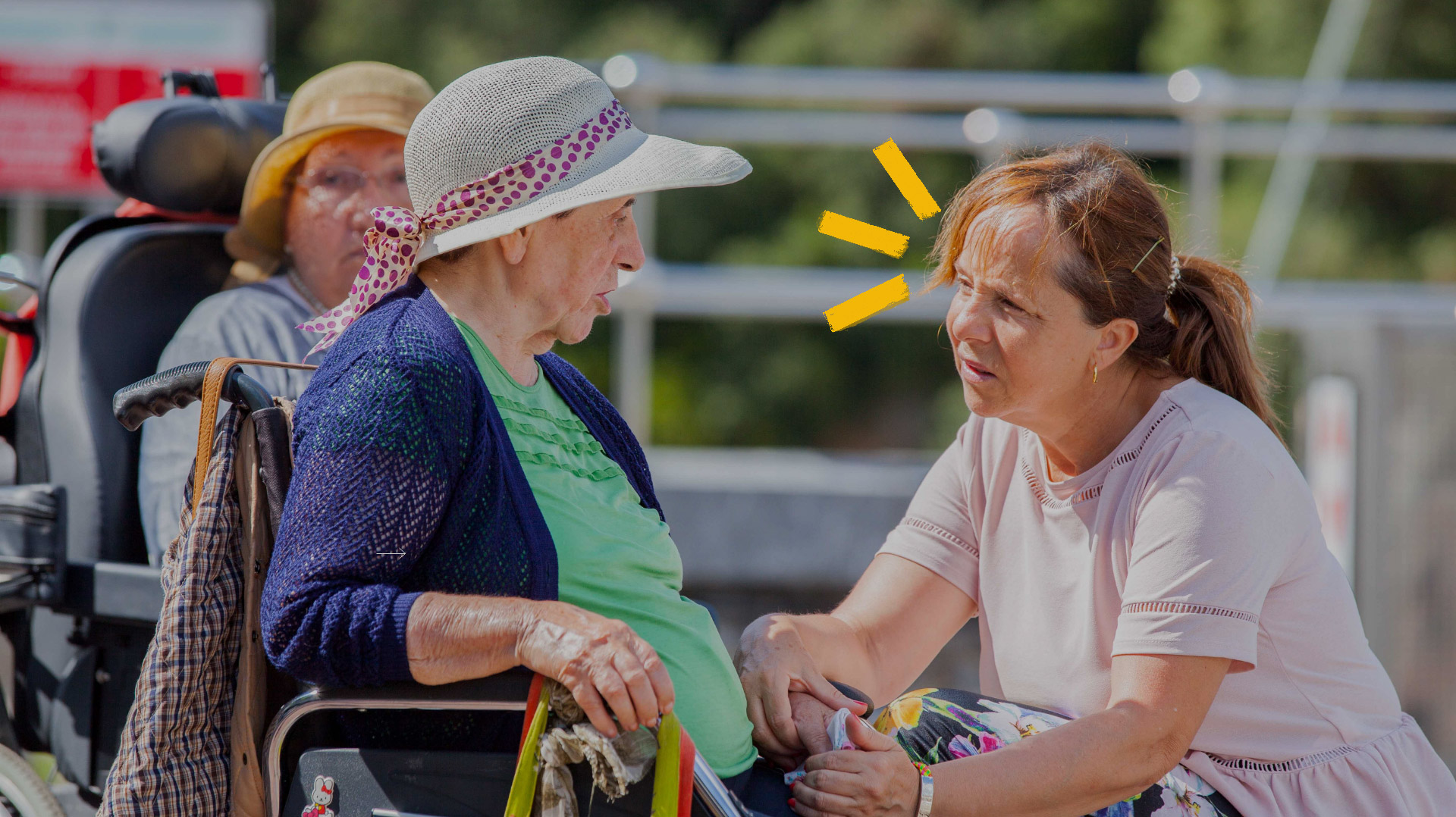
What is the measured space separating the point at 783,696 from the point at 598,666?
555mm

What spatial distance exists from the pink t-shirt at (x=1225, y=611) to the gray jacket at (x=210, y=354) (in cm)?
141

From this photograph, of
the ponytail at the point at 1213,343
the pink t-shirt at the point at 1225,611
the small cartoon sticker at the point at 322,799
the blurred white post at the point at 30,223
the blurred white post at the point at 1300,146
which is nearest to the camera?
the small cartoon sticker at the point at 322,799

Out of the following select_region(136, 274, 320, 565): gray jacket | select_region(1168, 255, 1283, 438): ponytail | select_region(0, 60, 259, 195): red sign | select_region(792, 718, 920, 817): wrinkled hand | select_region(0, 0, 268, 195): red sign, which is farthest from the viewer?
select_region(0, 60, 259, 195): red sign

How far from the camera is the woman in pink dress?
185 centimetres

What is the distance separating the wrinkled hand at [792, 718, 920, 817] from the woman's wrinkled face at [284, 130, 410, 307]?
1697 mm

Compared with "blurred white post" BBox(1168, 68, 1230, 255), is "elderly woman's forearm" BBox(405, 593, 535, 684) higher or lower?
lower

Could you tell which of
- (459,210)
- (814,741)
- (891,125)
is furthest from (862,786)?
(891,125)

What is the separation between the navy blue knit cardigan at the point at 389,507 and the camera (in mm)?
1547

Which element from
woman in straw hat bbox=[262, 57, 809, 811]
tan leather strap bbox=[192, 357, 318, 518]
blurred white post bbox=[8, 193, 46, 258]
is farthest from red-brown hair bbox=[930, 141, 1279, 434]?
blurred white post bbox=[8, 193, 46, 258]

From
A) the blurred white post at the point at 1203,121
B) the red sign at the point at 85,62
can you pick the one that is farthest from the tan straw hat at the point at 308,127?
the red sign at the point at 85,62

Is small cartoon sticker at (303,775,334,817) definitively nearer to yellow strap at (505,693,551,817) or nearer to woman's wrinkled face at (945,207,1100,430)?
yellow strap at (505,693,551,817)

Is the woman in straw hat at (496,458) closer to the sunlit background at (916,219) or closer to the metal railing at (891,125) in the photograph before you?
the sunlit background at (916,219)

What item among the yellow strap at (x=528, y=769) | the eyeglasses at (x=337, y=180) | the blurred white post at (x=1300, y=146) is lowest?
the yellow strap at (x=528, y=769)

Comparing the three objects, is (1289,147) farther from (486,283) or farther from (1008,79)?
(486,283)
